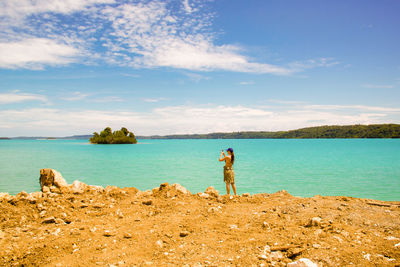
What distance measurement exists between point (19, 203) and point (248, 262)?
301 inches

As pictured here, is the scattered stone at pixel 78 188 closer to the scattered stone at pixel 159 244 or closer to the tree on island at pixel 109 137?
the scattered stone at pixel 159 244

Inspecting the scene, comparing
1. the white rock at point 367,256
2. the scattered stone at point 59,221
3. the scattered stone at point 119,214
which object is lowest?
the white rock at point 367,256

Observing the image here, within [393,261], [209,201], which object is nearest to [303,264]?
[393,261]

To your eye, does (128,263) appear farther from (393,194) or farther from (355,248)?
(393,194)

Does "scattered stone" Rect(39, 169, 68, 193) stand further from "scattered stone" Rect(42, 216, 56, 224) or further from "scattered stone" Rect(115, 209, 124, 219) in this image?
"scattered stone" Rect(115, 209, 124, 219)

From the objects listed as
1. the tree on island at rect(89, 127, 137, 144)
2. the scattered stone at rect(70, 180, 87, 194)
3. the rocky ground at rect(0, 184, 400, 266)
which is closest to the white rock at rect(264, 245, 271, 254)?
the rocky ground at rect(0, 184, 400, 266)

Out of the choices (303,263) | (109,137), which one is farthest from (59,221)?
(109,137)

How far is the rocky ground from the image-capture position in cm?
516

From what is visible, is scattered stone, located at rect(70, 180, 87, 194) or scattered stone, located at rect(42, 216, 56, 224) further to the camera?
scattered stone, located at rect(70, 180, 87, 194)

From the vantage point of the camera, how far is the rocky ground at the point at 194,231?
5.16m

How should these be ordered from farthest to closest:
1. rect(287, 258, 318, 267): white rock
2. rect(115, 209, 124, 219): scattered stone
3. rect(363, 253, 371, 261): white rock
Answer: rect(115, 209, 124, 219): scattered stone → rect(363, 253, 371, 261): white rock → rect(287, 258, 318, 267): white rock

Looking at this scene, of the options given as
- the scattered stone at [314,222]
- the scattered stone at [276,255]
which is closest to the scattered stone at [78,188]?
the scattered stone at [276,255]

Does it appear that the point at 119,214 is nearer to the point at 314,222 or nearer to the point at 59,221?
the point at 59,221

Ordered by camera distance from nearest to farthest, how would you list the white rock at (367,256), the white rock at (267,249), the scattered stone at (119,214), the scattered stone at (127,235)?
the white rock at (367,256) → the white rock at (267,249) → the scattered stone at (127,235) → the scattered stone at (119,214)
